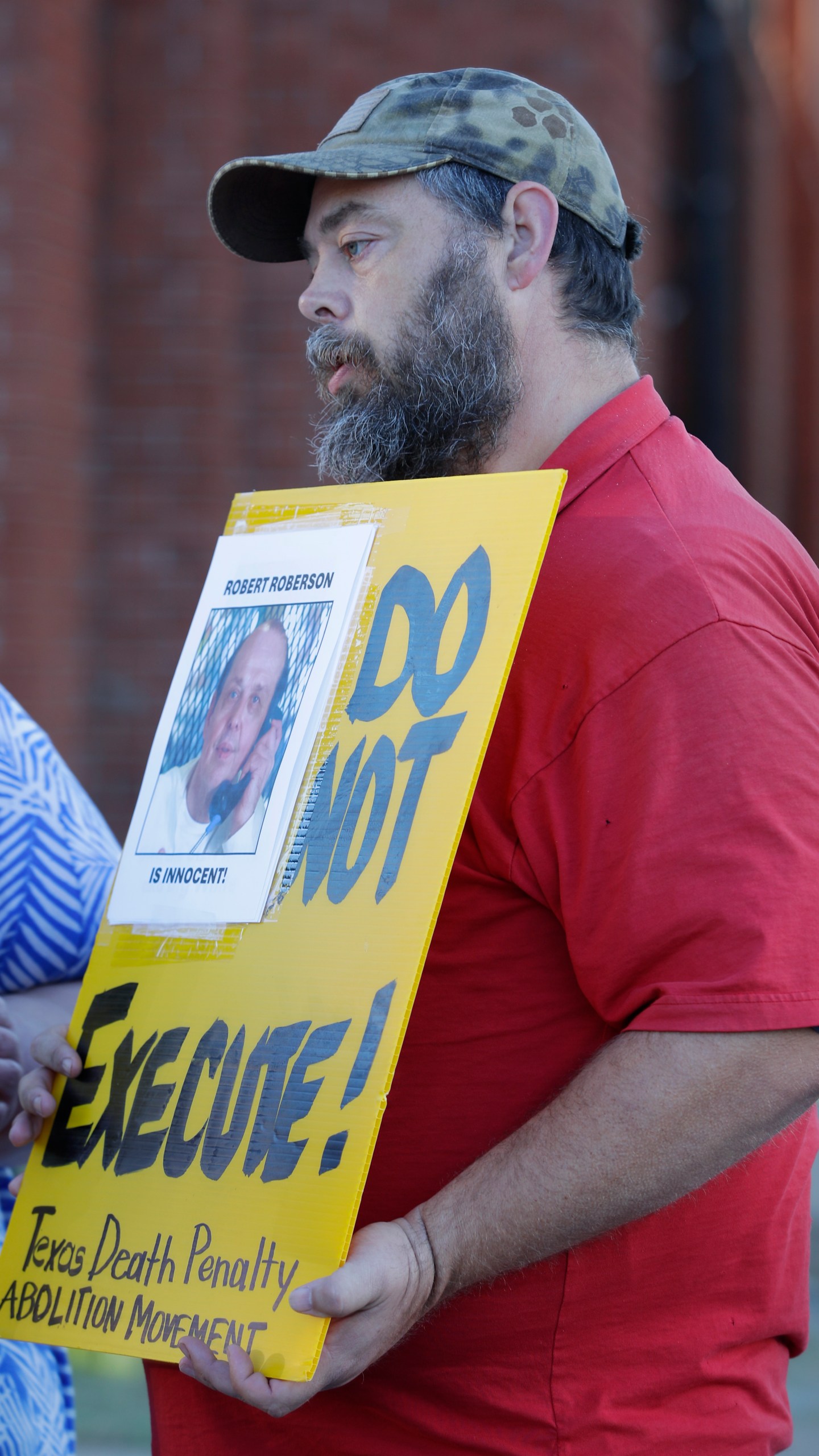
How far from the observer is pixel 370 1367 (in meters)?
1.40

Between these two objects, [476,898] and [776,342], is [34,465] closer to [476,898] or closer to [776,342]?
[476,898]

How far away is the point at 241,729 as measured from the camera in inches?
55.6

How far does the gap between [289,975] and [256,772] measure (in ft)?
0.68

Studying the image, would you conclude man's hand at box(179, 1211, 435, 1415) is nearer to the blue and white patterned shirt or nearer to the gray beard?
the blue and white patterned shirt

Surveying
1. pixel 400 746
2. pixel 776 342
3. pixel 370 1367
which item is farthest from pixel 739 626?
pixel 776 342

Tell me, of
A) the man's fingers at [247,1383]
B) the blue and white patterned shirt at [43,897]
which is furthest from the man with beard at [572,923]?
the blue and white patterned shirt at [43,897]

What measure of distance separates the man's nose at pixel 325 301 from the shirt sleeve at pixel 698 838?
0.60 meters

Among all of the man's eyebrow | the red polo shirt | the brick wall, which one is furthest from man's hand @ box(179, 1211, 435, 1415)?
the brick wall

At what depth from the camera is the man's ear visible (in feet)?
5.17

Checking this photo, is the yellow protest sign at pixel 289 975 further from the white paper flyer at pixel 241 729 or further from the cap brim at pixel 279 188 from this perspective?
the cap brim at pixel 279 188

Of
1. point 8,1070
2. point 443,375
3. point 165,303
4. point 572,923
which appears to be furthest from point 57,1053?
point 165,303

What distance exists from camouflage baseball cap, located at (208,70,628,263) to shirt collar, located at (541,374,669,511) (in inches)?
9.9

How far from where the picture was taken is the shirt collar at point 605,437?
1.46 m

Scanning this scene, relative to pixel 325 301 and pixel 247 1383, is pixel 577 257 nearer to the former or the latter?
pixel 325 301
